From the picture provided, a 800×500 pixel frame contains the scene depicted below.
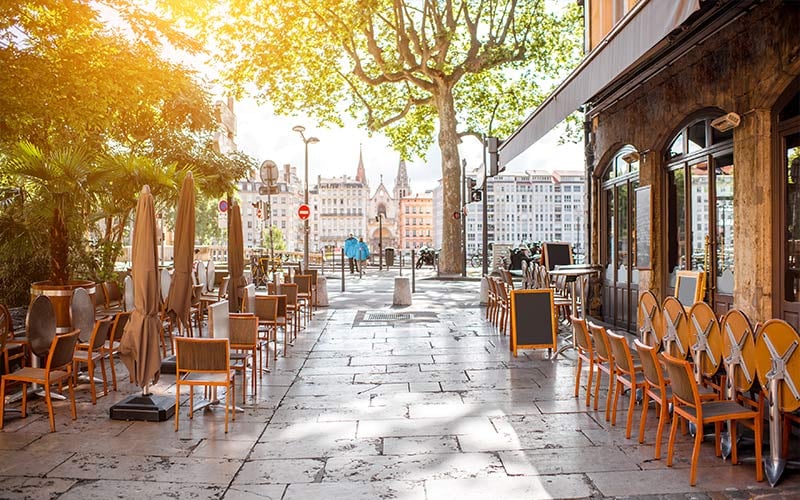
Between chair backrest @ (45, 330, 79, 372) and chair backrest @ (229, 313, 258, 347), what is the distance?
1560mm

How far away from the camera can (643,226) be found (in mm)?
9578

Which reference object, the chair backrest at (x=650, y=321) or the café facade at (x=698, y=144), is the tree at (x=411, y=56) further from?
the chair backrest at (x=650, y=321)

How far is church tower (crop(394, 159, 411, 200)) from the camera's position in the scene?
422 feet

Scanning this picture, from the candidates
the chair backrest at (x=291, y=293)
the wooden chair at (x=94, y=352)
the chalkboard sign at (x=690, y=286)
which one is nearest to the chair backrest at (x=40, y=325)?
the wooden chair at (x=94, y=352)

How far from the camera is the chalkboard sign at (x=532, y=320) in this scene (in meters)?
8.65

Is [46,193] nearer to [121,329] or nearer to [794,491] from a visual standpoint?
[121,329]

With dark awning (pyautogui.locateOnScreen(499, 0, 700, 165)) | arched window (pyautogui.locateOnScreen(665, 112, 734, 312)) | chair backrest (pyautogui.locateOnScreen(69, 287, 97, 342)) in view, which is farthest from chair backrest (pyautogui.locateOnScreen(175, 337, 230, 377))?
arched window (pyautogui.locateOnScreen(665, 112, 734, 312))

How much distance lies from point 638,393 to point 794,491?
2.35 m

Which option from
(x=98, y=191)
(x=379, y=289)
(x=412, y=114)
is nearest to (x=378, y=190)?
(x=412, y=114)

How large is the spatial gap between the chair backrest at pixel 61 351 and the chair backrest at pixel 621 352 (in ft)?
15.4

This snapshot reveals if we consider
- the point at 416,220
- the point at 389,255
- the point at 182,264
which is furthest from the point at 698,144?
the point at 416,220

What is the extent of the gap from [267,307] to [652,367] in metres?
5.54

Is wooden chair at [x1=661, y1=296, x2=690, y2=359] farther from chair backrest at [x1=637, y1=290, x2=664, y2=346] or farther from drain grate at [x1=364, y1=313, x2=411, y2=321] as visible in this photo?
drain grate at [x1=364, y1=313, x2=411, y2=321]

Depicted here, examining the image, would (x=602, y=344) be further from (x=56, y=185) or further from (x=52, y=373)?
(x=56, y=185)
